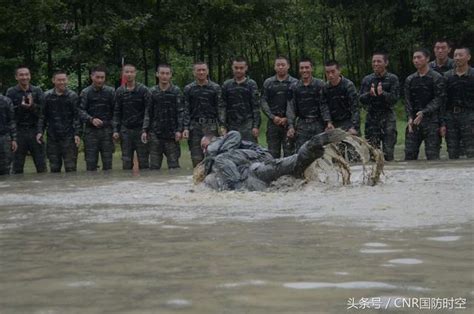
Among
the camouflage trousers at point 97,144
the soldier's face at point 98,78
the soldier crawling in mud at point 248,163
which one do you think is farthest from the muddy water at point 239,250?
the soldier's face at point 98,78

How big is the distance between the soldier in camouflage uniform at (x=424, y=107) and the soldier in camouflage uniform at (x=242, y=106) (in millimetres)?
2545

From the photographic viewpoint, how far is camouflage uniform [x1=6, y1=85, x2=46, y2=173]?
45.6ft

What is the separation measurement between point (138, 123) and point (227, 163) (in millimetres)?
4723

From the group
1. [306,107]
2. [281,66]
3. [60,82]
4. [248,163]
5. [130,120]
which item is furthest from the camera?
[60,82]

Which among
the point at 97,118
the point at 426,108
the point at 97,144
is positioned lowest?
the point at 97,144

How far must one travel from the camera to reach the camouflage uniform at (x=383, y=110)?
43.5ft

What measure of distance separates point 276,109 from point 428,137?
8.36 ft

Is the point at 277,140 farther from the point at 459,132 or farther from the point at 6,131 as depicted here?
the point at 6,131

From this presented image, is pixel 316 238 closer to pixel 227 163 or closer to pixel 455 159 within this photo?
pixel 227 163

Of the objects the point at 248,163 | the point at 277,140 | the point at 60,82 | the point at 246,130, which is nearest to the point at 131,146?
the point at 60,82

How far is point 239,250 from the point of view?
5160mm

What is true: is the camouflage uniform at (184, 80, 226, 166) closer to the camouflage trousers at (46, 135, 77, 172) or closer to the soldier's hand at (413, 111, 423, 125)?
the camouflage trousers at (46, 135, 77, 172)

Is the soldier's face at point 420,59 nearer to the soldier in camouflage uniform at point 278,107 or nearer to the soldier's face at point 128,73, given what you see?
the soldier in camouflage uniform at point 278,107

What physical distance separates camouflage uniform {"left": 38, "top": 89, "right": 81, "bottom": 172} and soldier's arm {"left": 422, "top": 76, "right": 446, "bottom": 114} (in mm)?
5969
